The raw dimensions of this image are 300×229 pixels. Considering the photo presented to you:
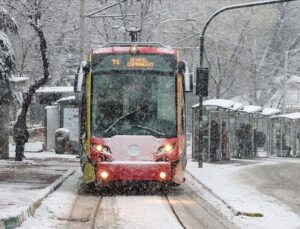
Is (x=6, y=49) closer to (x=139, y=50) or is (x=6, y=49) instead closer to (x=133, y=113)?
(x=139, y=50)

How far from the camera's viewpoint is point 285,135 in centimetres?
4128

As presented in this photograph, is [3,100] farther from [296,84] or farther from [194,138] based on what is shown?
[296,84]

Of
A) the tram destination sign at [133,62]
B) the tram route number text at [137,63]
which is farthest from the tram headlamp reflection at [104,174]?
the tram route number text at [137,63]

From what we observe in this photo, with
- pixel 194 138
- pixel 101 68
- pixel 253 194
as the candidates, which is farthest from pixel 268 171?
pixel 101 68

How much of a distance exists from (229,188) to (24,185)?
4.86m

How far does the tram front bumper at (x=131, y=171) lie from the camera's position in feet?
51.0

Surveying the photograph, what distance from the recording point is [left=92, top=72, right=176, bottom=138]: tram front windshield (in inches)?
627

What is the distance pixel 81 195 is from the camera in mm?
15969

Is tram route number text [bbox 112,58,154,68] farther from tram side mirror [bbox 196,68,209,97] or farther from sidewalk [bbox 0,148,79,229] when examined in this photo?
tram side mirror [bbox 196,68,209,97]

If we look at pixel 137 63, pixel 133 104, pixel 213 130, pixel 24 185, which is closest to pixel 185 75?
pixel 137 63

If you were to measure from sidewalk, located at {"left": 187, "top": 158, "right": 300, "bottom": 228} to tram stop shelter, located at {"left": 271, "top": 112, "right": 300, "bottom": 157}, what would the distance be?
475 inches

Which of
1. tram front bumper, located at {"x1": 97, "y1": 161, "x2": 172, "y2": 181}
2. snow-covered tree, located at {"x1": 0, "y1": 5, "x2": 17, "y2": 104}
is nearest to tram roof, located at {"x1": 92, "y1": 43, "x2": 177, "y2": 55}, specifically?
tram front bumper, located at {"x1": 97, "y1": 161, "x2": 172, "y2": 181}

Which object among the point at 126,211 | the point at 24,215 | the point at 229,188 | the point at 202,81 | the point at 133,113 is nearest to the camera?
the point at 24,215

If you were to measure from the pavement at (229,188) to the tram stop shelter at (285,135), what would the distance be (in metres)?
11.8
